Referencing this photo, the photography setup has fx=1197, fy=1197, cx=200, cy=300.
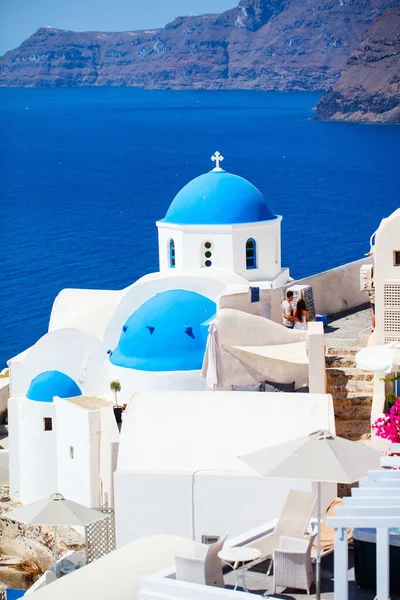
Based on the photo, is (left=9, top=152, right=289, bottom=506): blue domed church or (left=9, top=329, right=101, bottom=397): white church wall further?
(left=9, top=329, right=101, bottom=397): white church wall

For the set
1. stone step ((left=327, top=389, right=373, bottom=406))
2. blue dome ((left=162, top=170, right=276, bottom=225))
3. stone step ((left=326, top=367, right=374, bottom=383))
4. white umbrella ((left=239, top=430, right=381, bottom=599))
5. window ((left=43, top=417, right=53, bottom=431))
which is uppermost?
blue dome ((left=162, top=170, right=276, bottom=225))

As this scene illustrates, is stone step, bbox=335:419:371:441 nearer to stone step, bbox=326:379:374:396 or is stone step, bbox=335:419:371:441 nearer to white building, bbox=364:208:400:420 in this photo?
stone step, bbox=326:379:374:396

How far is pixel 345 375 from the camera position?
22359 millimetres

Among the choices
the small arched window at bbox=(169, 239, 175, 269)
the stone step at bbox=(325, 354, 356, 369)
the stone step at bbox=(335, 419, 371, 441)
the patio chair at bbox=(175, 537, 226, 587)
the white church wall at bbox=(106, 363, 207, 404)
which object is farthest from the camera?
the small arched window at bbox=(169, 239, 175, 269)

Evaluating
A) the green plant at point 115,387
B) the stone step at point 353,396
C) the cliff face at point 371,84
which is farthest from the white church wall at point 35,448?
the cliff face at point 371,84

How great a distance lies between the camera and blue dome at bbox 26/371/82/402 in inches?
980

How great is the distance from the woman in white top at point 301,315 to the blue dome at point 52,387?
4.81 m

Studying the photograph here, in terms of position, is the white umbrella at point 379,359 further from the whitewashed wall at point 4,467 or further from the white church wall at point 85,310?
the whitewashed wall at point 4,467

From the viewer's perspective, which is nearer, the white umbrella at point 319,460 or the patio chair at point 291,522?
the white umbrella at point 319,460

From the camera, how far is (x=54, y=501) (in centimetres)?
1959

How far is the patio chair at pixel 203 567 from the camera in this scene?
454 inches

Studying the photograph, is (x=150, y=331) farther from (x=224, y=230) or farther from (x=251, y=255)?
(x=251, y=255)

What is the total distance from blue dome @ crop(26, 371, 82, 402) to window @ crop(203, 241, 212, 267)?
168 inches

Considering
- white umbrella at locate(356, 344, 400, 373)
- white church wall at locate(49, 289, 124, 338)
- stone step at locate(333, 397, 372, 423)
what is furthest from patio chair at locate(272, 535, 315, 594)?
white church wall at locate(49, 289, 124, 338)
